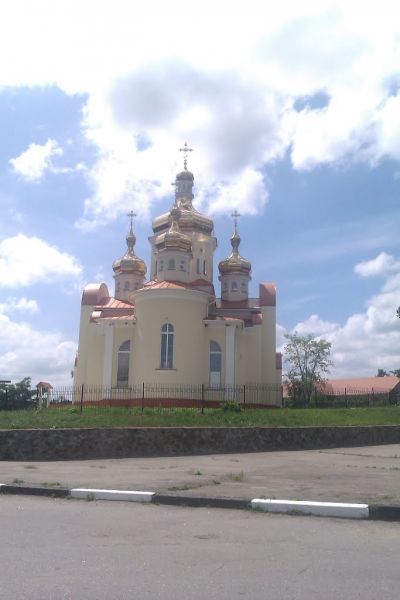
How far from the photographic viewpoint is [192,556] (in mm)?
5145

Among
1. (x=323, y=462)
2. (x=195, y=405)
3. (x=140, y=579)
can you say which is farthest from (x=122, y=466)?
(x=195, y=405)

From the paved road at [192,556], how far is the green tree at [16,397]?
19360mm

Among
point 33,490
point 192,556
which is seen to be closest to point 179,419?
point 33,490

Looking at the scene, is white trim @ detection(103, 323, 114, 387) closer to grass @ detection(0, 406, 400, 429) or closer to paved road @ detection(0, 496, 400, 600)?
grass @ detection(0, 406, 400, 429)

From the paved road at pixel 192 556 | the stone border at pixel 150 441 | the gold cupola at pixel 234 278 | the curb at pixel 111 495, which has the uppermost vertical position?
the gold cupola at pixel 234 278

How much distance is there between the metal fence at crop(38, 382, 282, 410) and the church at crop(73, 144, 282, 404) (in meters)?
0.34

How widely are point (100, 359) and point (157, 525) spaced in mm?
23864

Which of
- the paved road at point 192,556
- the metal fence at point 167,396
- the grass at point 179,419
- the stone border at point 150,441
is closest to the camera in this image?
the paved road at point 192,556

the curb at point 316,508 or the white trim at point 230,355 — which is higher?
the white trim at point 230,355

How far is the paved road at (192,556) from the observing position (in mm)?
4262

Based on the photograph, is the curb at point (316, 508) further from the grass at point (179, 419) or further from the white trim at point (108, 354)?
the white trim at point (108, 354)

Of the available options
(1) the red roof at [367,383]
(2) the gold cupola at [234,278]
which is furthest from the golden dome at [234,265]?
(1) the red roof at [367,383]

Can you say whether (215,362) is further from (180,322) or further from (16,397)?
(16,397)

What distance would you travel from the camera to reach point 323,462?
43.9 ft
